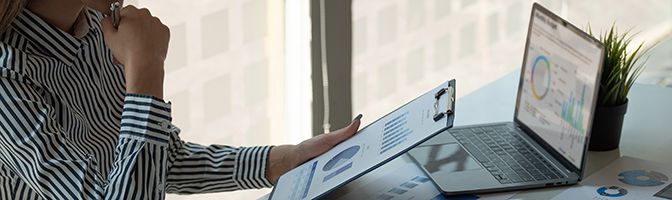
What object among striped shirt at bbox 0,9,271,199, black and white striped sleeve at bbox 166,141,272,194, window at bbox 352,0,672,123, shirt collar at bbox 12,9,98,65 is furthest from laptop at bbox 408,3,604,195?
window at bbox 352,0,672,123

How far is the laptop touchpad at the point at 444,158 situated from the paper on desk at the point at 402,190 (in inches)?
1.0

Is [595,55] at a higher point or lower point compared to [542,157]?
higher

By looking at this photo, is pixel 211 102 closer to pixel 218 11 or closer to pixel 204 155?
pixel 218 11

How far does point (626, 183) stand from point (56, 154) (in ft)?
2.80

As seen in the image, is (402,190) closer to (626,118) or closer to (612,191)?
(612,191)

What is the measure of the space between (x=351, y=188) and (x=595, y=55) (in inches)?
17.0

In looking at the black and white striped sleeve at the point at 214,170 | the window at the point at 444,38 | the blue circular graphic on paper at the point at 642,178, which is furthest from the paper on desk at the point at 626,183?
the window at the point at 444,38

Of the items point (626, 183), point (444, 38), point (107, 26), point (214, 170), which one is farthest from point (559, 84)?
point (444, 38)

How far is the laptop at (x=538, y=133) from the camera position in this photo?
1.62 m

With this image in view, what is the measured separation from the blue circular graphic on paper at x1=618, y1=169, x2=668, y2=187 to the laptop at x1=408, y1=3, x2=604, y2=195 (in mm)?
82

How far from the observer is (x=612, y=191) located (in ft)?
5.19

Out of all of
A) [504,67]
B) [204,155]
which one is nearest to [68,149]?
[204,155]

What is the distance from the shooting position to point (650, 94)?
212 centimetres

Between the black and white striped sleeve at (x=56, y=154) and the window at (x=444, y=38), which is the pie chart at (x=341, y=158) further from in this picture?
the window at (x=444, y=38)
